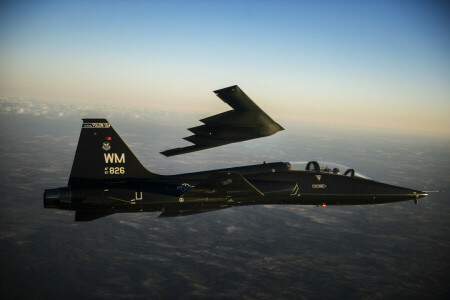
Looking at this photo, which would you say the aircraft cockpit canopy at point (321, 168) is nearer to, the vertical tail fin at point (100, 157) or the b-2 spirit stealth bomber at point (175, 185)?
the b-2 spirit stealth bomber at point (175, 185)

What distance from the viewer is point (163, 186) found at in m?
14.7

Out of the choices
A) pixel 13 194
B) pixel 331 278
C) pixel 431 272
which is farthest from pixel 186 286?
pixel 13 194

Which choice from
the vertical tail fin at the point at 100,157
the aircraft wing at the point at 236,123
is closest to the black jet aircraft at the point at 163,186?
the vertical tail fin at the point at 100,157

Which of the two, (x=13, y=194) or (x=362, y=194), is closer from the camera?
(x=362, y=194)

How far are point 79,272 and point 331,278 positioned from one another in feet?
313

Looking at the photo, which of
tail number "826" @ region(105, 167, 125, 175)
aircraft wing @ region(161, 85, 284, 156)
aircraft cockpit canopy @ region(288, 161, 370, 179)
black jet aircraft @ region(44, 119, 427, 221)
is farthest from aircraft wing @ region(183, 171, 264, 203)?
aircraft cockpit canopy @ region(288, 161, 370, 179)

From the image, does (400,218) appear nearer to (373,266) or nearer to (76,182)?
(373,266)

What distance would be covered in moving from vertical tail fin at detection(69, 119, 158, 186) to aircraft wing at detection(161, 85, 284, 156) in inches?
178

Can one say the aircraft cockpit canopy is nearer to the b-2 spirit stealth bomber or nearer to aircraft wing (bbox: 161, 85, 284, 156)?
the b-2 spirit stealth bomber

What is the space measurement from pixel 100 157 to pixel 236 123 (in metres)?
7.05

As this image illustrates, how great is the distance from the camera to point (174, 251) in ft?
428

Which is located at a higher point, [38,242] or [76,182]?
[76,182]

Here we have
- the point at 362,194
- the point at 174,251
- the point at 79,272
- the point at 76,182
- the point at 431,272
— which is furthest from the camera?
the point at 174,251

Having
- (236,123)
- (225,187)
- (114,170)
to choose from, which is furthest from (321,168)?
(114,170)
